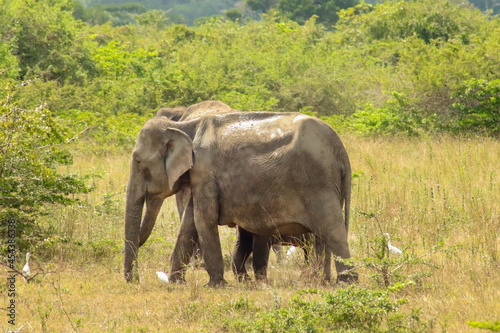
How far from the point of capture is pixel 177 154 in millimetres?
9094

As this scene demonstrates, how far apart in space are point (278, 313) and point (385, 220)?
15.6 feet

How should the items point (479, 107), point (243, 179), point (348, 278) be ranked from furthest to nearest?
point (479, 107), point (243, 179), point (348, 278)

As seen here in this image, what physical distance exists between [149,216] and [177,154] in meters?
1.05

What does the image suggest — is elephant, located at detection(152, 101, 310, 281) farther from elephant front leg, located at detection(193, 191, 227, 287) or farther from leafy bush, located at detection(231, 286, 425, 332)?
leafy bush, located at detection(231, 286, 425, 332)

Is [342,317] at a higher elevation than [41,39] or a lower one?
higher

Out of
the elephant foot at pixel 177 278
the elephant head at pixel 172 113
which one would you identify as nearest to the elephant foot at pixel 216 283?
the elephant foot at pixel 177 278

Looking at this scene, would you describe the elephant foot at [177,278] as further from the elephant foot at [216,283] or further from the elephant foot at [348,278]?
the elephant foot at [348,278]

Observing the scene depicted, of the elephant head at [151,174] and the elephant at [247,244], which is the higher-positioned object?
the elephant head at [151,174]

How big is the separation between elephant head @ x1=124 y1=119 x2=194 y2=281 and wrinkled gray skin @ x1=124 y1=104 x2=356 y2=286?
0.04 feet

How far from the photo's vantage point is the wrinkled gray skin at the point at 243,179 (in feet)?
27.5

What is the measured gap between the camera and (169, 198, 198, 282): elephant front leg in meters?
9.30

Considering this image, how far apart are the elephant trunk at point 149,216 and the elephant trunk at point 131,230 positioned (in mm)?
119

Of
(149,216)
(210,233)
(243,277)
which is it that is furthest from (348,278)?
(149,216)

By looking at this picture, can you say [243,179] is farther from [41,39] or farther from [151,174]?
[41,39]
